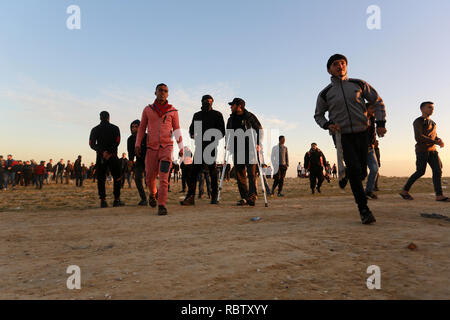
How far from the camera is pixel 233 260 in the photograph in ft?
7.73

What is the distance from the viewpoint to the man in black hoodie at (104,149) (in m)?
7.11

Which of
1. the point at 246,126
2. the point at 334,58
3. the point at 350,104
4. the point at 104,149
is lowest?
the point at 104,149

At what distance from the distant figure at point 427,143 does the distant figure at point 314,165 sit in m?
4.69

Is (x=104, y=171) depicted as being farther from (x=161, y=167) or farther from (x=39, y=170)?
(x=39, y=170)

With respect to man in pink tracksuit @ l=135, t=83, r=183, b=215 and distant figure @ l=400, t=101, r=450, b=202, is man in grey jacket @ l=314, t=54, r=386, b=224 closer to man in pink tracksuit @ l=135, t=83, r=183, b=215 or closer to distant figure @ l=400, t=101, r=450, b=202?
man in pink tracksuit @ l=135, t=83, r=183, b=215

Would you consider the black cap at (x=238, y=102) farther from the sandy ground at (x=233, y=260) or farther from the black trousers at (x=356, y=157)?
the sandy ground at (x=233, y=260)

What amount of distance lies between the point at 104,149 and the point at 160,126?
2.29 meters

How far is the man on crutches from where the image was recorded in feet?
22.9

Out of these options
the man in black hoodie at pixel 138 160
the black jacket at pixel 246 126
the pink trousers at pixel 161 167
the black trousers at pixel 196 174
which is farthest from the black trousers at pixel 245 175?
the man in black hoodie at pixel 138 160

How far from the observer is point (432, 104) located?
22.7 ft

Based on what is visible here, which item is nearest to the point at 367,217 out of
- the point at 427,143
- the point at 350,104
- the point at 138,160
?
the point at 350,104

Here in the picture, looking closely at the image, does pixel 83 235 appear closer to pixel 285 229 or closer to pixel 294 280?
pixel 285 229
